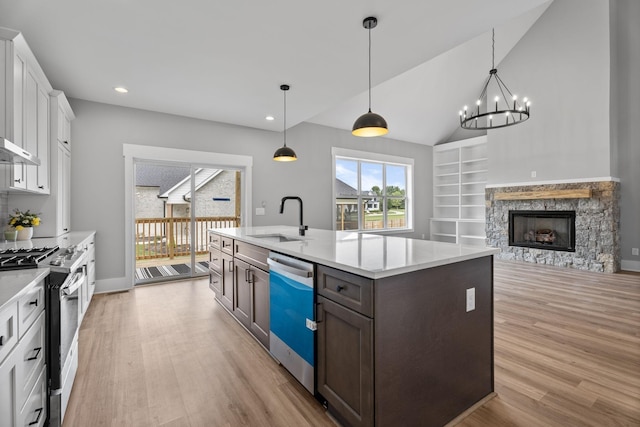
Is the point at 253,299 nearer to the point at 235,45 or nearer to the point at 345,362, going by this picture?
the point at 345,362

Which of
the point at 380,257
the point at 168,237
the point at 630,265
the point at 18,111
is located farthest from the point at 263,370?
the point at 630,265

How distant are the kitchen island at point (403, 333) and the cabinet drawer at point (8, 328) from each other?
4.12 ft

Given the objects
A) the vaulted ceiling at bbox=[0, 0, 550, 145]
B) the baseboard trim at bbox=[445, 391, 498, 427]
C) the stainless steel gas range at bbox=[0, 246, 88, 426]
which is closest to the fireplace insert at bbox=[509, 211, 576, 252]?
the vaulted ceiling at bbox=[0, 0, 550, 145]

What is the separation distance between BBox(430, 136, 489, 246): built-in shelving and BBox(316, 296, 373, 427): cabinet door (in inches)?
258

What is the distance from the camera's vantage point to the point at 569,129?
5402 millimetres

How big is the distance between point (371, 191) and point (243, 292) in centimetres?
511

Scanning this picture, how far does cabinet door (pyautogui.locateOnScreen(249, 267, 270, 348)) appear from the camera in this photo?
234 centimetres

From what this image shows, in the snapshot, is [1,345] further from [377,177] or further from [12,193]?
[377,177]

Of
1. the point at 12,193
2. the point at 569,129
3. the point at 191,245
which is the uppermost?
the point at 569,129

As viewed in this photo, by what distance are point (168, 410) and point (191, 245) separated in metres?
3.51

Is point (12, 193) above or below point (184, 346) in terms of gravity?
above

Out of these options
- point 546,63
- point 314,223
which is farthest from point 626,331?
point 546,63

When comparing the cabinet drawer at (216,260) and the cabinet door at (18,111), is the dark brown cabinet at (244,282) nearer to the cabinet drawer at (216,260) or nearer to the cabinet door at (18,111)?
the cabinet drawer at (216,260)

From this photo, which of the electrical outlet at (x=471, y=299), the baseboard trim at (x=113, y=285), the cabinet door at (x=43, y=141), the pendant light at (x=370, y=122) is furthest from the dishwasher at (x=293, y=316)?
the baseboard trim at (x=113, y=285)
